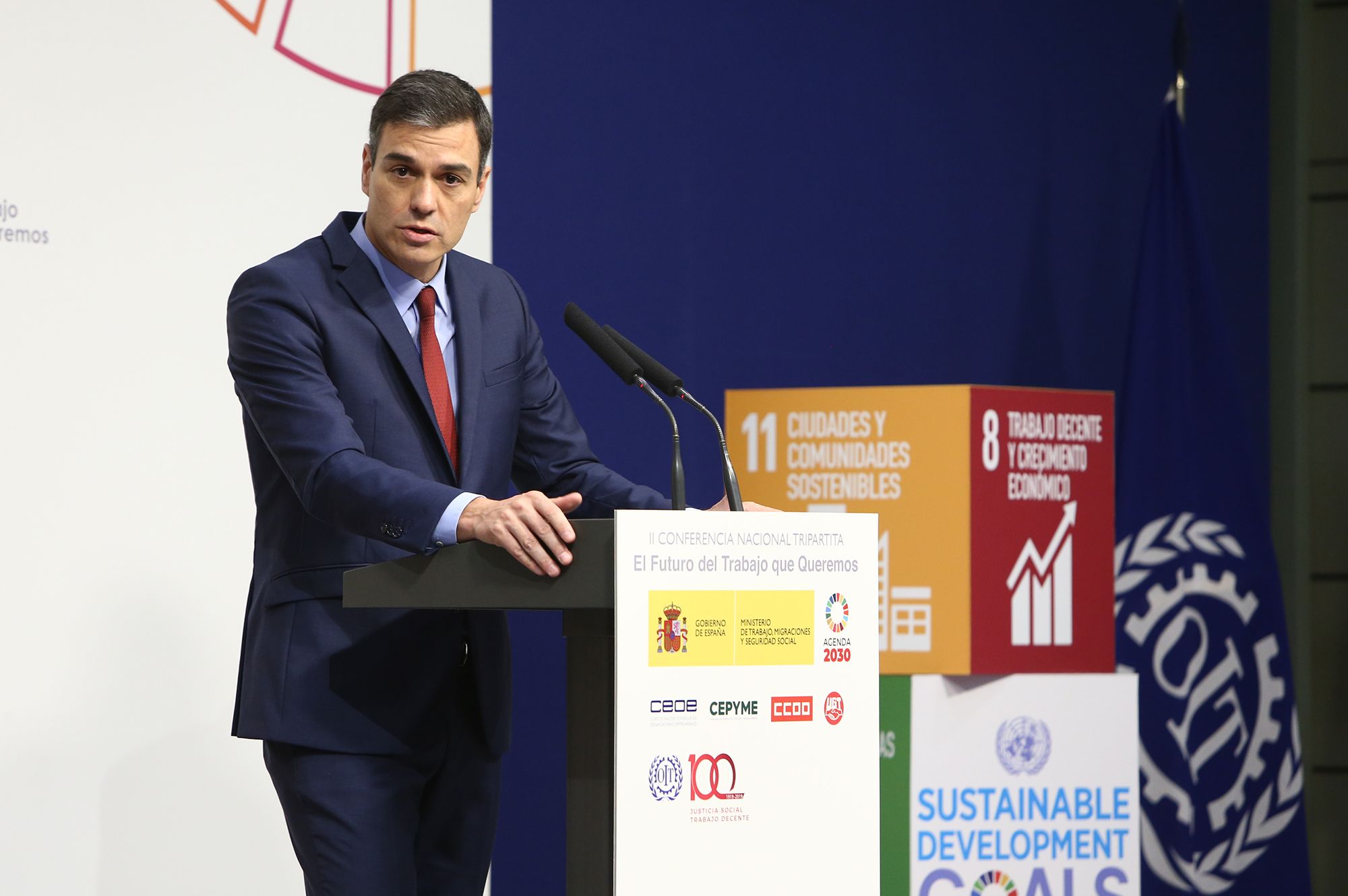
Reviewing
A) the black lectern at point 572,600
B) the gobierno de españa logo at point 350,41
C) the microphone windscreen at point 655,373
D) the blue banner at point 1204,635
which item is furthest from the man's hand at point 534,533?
the blue banner at point 1204,635

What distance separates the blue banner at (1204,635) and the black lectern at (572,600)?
8.18ft

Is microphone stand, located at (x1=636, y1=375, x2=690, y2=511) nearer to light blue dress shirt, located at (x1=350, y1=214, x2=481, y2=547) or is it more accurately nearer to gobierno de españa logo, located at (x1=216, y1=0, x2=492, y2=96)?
light blue dress shirt, located at (x1=350, y1=214, x2=481, y2=547)

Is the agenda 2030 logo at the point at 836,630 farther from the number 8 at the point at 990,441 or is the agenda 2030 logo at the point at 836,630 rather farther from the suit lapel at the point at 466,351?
the number 8 at the point at 990,441

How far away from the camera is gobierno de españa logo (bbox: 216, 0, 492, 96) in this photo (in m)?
3.24

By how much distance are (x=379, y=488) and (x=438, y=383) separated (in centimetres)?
33

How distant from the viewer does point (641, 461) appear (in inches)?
157

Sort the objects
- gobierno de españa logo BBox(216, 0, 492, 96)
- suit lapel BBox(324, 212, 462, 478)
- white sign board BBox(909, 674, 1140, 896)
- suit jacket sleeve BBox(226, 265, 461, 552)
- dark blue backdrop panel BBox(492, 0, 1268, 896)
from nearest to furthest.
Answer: suit jacket sleeve BBox(226, 265, 461, 552), suit lapel BBox(324, 212, 462, 478), white sign board BBox(909, 674, 1140, 896), gobierno de españa logo BBox(216, 0, 492, 96), dark blue backdrop panel BBox(492, 0, 1268, 896)

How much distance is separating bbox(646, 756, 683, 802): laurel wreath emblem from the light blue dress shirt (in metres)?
0.71

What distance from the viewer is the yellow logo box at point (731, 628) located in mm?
1720

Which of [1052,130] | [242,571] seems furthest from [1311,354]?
[242,571]

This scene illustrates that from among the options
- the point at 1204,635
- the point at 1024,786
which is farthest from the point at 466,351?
the point at 1204,635

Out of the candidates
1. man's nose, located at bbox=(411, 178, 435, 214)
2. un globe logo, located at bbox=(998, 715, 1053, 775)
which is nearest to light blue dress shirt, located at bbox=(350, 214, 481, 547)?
man's nose, located at bbox=(411, 178, 435, 214)

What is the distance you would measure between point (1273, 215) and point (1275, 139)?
255 millimetres

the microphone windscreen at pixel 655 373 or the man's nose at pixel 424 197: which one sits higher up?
the man's nose at pixel 424 197
